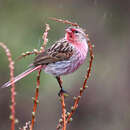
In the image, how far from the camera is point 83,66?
10.3 meters

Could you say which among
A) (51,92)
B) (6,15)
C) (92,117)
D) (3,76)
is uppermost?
(6,15)

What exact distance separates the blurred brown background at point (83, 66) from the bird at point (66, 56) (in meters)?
3.43

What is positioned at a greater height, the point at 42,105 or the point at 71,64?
the point at 71,64

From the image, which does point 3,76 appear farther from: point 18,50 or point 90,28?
point 90,28

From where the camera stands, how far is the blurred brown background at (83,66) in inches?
365

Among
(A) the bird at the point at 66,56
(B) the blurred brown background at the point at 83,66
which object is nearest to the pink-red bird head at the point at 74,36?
(A) the bird at the point at 66,56

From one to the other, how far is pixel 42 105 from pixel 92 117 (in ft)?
4.86

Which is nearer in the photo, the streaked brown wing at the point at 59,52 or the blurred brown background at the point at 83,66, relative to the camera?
the streaked brown wing at the point at 59,52

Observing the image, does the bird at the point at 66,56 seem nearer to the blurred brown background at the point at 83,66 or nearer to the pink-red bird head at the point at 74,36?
the pink-red bird head at the point at 74,36

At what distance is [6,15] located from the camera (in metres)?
10.2

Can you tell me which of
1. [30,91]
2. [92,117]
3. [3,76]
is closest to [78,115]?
[92,117]

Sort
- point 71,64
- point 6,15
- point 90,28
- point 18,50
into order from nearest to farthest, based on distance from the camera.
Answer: point 71,64, point 18,50, point 6,15, point 90,28

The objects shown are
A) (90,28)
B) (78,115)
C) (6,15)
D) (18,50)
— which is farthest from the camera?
(90,28)

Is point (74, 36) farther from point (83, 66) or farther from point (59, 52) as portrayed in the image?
point (83, 66)
